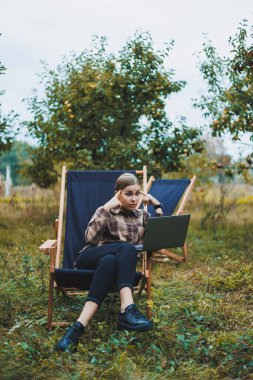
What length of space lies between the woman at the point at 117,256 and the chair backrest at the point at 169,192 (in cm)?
202

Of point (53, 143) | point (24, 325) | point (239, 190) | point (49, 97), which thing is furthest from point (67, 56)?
point (24, 325)

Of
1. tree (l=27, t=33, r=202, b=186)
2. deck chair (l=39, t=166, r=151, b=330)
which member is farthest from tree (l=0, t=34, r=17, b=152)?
deck chair (l=39, t=166, r=151, b=330)

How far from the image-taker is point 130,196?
3500mm

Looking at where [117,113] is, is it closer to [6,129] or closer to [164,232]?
[6,129]

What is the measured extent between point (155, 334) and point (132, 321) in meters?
0.19

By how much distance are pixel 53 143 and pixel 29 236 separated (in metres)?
1.69

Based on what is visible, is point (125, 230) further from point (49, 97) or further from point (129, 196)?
point (49, 97)

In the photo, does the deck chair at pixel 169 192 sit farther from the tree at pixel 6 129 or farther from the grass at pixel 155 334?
the tree at pixel 6 129

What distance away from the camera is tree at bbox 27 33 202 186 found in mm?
7422

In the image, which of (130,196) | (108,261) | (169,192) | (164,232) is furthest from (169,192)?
(108,261)

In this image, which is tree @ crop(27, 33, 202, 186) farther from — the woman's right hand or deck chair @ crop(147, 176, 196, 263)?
the woman's right hand

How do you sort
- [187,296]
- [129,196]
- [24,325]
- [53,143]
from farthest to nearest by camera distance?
1. [53,143]
2. [187,296]
3. [129,196]
4. [24,325]

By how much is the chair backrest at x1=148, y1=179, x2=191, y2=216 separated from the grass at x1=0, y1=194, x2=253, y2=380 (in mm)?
846

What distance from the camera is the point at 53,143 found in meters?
7.96
